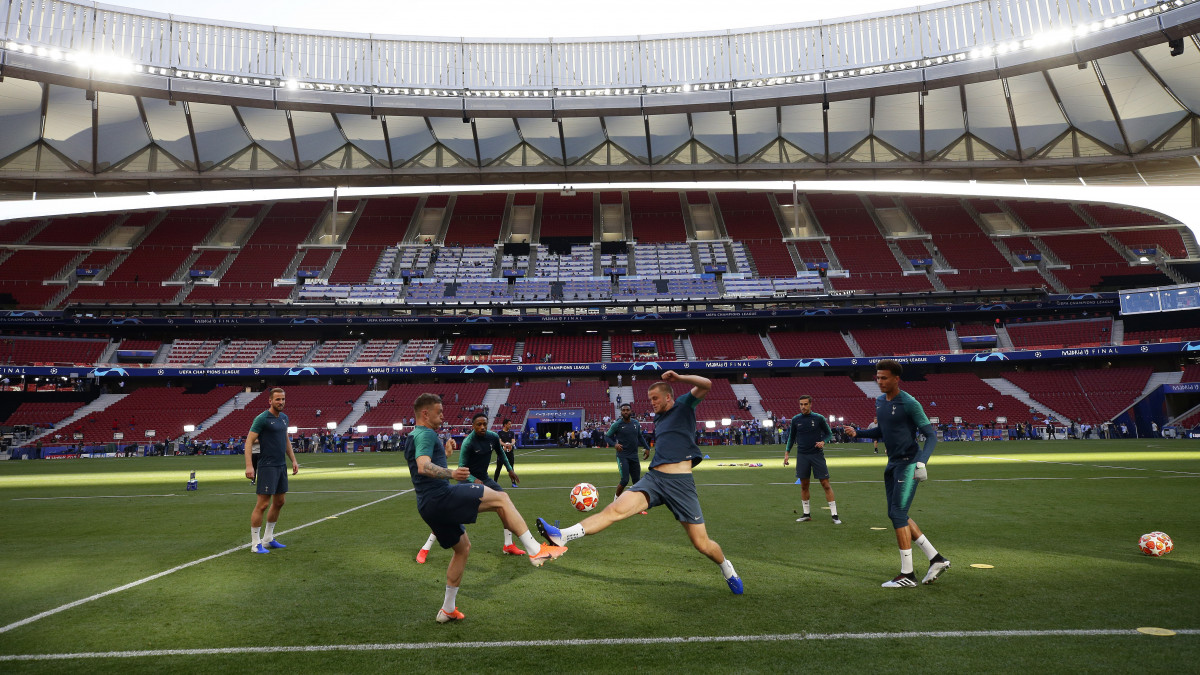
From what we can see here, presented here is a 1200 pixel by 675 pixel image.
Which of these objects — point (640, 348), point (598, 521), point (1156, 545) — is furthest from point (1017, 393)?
point (598, 521)

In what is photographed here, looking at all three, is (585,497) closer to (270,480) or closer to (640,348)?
(270,480)

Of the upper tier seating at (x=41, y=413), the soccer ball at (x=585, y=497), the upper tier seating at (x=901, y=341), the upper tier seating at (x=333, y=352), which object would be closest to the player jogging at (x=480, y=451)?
the soccer ball at (x=585, y=497)

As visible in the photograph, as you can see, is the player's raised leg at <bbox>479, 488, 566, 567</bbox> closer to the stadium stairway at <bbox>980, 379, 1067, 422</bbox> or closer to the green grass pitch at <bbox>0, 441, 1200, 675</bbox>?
the green grass pitch at <bbox>0, 441, 1200, 675</bbox>

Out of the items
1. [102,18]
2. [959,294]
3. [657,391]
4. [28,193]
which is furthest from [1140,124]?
[28,193]

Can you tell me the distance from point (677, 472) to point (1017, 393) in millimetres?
50854

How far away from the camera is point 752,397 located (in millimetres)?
48938

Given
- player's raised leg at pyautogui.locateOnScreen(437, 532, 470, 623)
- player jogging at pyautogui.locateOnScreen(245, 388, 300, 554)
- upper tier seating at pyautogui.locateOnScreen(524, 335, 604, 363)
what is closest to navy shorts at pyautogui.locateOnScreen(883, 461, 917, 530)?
player's raised leg at pyautogui.locateOnScreen(437, 532, 470, 623)

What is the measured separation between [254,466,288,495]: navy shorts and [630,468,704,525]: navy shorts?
18.5 ft

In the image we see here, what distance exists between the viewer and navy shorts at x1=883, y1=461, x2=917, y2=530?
22.4 feet

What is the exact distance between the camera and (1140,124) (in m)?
32.8

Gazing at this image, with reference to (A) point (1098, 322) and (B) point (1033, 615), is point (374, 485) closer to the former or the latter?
(B) point (1033, 615)

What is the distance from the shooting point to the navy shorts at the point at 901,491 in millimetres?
6816

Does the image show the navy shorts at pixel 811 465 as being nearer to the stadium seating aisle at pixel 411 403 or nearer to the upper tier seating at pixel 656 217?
the stadium seating aisle at pixel 411 403

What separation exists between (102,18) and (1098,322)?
230 feet
